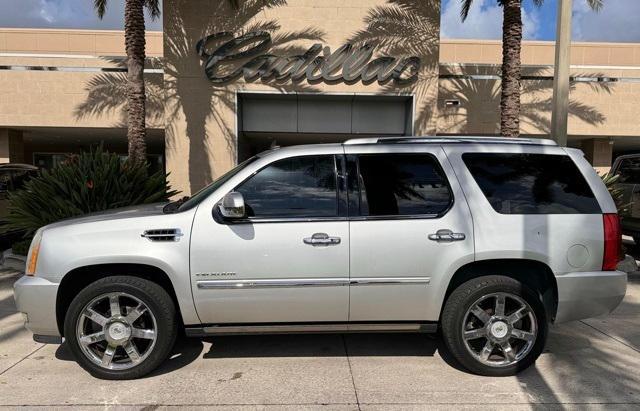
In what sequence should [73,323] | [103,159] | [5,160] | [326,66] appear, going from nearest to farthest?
[73,323] < [103,159] < [326,66] < [5,160]

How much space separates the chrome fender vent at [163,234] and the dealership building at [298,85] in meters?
9.61

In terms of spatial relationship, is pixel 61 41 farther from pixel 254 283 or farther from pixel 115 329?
pixel 254 283

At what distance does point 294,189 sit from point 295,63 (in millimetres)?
9952

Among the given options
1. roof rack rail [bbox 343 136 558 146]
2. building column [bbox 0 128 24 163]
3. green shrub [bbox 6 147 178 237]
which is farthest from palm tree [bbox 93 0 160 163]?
building column [bbox 0 128 24 163]

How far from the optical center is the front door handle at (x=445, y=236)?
12.4 ft

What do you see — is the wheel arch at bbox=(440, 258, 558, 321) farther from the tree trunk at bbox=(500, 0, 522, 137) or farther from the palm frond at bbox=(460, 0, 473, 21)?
the palm frond at bbox=(460, 0, 473, 21)

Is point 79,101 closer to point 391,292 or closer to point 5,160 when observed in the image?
point 5,160

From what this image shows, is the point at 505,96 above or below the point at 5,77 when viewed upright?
below

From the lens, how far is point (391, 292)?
3.80m

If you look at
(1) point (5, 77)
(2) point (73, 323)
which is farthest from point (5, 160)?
(2) point (73, 323)

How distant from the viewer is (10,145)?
55.8 ft

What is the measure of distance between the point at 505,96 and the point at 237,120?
7.05 metres

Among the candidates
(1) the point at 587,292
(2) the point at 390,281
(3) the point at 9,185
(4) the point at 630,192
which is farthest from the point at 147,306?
(4) the point at 630,192

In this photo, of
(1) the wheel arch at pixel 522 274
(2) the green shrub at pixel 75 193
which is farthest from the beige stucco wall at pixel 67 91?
(1) the wheel arch at pixel 522 274
